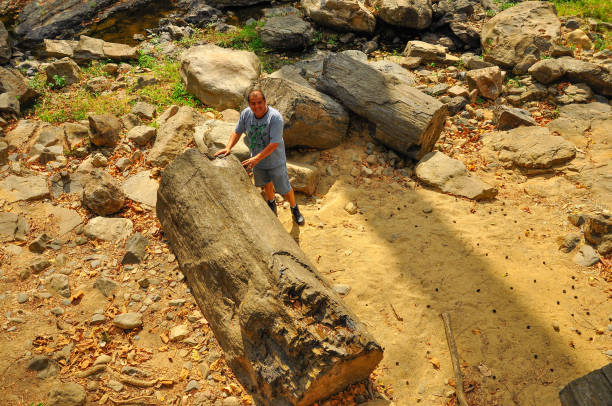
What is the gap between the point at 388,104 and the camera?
5.84m

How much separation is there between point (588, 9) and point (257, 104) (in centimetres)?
996

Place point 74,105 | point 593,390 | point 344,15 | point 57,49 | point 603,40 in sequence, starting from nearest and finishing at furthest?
point 593,390 → point 74,105 → point 603,40 → point 57,49 → point 344,15

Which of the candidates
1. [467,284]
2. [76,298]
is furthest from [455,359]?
[76,298]

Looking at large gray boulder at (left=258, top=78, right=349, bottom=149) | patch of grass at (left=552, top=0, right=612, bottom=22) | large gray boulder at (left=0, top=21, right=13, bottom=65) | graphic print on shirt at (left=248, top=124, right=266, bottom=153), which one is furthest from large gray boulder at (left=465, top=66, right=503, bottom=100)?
large gray boulder at (left=0, top=21, right=13, bottom=65)

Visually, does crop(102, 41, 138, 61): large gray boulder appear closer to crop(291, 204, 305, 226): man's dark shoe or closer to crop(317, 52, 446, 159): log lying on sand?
crop(317, 52, 446, 159): log lying on sand

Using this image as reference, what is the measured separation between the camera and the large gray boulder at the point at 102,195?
504 centimetres

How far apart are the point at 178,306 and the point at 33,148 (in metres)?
4.18

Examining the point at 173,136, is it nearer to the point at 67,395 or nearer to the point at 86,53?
the point at 67,395

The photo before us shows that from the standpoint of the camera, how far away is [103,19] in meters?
12.4

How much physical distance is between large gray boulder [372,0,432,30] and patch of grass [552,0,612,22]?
10.7 ft

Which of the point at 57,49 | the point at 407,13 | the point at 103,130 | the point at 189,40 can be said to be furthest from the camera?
the point at 189,40

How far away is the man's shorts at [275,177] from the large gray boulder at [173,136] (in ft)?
6.21

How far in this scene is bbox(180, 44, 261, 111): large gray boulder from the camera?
280 inches

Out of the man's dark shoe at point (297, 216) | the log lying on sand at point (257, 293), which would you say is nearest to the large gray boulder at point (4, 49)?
the log lying on sand at point (257, 293)
